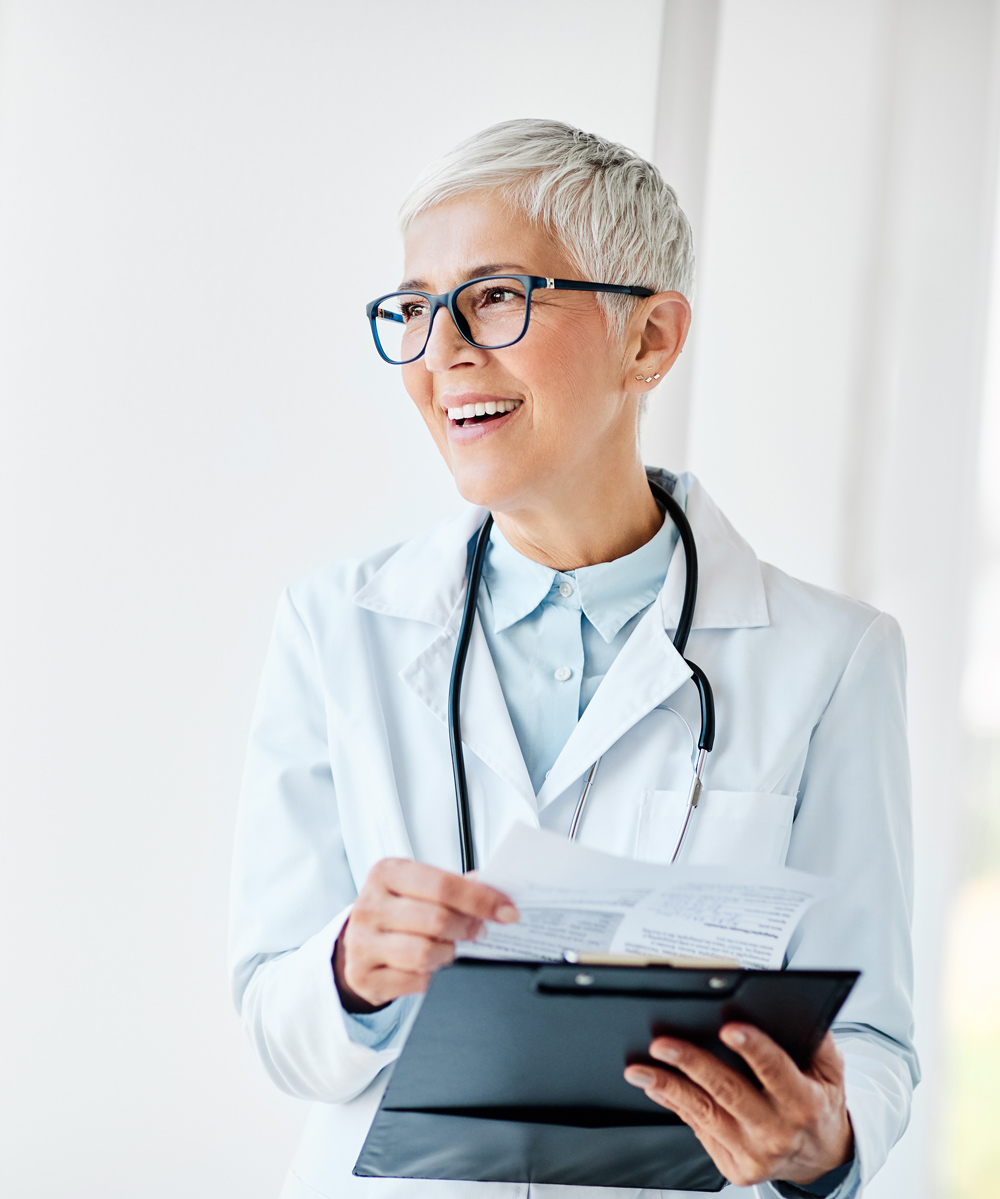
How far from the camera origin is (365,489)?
1559 millimetres

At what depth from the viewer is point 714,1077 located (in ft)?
2.90

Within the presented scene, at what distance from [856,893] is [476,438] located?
2.27 ft

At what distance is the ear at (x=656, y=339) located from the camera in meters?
1.31

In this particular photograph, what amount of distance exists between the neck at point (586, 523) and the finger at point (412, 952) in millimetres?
565

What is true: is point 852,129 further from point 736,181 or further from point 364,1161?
point 364,1161

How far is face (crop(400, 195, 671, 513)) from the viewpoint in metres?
1.22

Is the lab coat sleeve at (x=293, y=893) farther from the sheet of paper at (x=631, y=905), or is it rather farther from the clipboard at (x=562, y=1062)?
the sheet of paper at (x=631, y=905)

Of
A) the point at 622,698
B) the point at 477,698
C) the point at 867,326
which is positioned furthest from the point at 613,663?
the point at 867,326

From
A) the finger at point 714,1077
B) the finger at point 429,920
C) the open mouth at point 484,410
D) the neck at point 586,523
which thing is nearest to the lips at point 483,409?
the open mouth at point 484,410

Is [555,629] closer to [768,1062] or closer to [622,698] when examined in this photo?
[622,698]

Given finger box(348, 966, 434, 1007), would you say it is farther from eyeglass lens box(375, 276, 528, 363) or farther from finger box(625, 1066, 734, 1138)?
eyeglass lens box(375, 276, 528, 363)

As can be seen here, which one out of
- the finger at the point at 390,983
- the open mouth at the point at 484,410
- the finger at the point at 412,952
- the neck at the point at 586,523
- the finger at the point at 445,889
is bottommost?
the finger at the point at 390,983

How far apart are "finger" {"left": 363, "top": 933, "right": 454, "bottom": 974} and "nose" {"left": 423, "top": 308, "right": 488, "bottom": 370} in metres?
0.64

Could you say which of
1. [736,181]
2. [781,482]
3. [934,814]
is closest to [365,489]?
[781,482]
